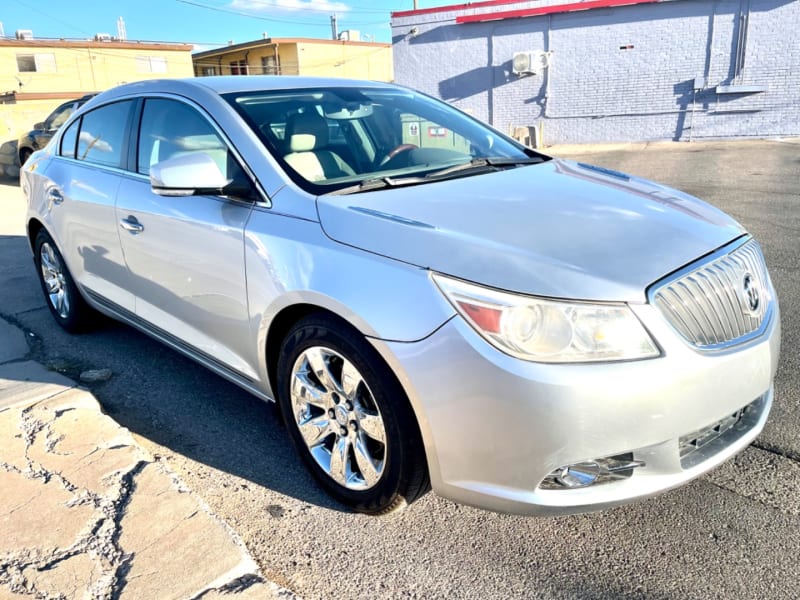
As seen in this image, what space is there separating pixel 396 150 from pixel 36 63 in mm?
37517

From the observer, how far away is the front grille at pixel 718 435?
7.22ft

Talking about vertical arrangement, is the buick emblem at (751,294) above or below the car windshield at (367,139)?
below

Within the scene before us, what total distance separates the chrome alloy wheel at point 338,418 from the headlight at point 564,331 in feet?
1.93

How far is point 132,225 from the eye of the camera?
11.4 ft

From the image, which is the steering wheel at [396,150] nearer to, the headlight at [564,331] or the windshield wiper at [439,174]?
the windshield wiper at [439,174]

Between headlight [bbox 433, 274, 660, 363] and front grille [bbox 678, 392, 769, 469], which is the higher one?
headlight [bbox 433, 274, 660, 363]

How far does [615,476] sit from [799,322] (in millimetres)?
2817

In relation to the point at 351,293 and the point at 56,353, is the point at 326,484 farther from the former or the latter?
the point at 56,353

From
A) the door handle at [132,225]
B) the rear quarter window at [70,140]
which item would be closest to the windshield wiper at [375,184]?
the door handle at [132,225]

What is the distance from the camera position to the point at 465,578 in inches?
89.2

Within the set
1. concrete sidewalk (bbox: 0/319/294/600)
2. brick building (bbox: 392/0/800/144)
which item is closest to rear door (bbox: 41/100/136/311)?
concrete sidewalk (bbox: 0/319/294/600)

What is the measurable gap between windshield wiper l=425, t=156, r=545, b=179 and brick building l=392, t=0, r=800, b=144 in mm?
14125

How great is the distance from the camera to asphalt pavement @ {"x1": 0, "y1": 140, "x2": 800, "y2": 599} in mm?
2225

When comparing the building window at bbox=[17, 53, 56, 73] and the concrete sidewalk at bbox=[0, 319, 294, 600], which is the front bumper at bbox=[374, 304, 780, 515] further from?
the building window at bbox=[17, 53, 56, 73]
